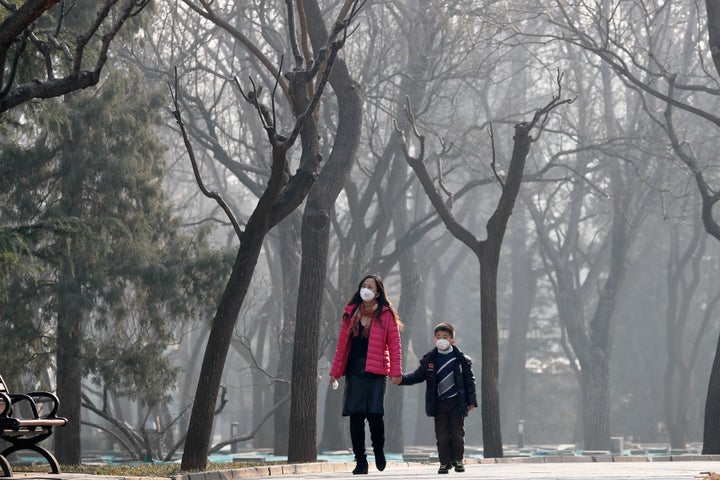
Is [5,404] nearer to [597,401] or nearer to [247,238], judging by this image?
[247,238]

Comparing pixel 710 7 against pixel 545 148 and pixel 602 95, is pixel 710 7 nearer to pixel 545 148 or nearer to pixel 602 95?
pixel 602 95

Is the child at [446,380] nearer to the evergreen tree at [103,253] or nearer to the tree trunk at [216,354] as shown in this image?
the tree trunk at [216,354]

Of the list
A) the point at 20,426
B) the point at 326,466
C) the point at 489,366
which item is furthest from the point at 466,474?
the point at 489,366

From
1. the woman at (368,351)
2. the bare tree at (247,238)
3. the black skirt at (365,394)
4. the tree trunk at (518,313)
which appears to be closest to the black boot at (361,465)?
the woman at (368,351)

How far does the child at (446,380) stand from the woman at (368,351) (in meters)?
0.67

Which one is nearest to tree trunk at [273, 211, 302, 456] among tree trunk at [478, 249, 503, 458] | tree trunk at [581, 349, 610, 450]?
tree trunk at [478, 249, 503, 458]

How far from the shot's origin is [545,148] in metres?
47.6

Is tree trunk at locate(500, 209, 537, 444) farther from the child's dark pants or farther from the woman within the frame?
the woman

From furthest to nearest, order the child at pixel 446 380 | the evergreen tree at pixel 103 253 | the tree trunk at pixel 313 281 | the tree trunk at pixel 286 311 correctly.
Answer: the tree trunk at pixel 286 311
the evergreen tree at pixel 103 253
the tree trunk at pixel 313 281
the child at pixel 446 380

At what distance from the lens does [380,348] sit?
1269 cm

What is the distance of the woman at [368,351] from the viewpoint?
12688 millimetres

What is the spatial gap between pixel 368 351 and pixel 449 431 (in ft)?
5.35

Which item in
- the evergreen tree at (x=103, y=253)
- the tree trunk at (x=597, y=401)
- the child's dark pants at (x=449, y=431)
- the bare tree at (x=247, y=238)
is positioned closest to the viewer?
the child's dark pants at (x=449, y=431)

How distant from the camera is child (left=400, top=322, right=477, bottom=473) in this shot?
44.1 feet
